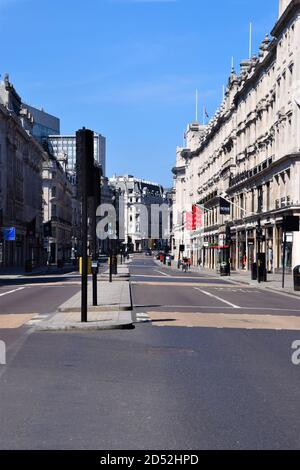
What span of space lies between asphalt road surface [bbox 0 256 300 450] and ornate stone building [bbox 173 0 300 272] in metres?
31.5

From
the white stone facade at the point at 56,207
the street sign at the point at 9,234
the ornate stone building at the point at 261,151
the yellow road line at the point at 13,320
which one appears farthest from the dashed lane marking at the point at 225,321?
the white stone facade at the point at 56,207

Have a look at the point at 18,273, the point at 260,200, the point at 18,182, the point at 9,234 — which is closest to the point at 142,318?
the point at 18,273

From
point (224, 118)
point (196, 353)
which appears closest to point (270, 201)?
point (224, 118)

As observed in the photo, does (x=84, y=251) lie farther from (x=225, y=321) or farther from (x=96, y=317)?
(x=225, y=321)

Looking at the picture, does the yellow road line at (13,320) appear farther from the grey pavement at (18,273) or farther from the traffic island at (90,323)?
the grey pavement at (18,273)

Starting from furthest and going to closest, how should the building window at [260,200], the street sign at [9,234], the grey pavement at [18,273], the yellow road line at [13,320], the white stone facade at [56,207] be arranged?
the white stone facade at [56,207], the building window at [260,200], the street sign at [9,234], the grey pavement at [18,273], the yellow road line at [13,320]

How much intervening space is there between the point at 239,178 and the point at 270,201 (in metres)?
16.5

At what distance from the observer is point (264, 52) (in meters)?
68.1

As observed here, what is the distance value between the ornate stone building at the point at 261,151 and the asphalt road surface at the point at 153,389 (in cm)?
3152

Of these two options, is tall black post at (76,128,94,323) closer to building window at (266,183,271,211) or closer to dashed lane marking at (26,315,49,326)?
dashed lane marking at (26,315,49,326)

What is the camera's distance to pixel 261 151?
67188mm

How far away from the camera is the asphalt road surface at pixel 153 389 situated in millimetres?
6816

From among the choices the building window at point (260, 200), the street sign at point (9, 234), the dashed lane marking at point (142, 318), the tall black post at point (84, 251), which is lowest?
the dashed lane marking at point (142, 318)


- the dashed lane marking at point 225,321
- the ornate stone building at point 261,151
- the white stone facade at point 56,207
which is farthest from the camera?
the white stone facade at point 56,207
